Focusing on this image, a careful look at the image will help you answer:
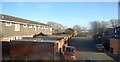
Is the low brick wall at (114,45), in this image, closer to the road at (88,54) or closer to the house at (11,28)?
the road at (88,54)

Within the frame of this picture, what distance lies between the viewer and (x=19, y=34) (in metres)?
23.0

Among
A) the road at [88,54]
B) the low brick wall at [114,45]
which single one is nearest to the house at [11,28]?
the road at [88,54]

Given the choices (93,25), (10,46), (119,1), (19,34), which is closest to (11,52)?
(10,46)

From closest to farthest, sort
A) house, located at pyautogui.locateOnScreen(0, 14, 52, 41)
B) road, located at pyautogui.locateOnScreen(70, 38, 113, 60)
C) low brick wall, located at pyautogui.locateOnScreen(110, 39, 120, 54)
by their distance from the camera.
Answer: road, located at pyautogui.locateOnScreen(70, 38, 113, 60) → house, located at pyautogui.locateOnScreen(0, 14, 52, 41) → low brick wall, located at pyautogui.locateOnScreen(110, 39, 120, 54)

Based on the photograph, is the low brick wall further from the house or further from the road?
Answer: the house

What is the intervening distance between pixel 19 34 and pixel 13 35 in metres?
2.10

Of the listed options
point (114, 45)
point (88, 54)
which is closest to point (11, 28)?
point (88, 54)

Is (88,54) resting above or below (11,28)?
below

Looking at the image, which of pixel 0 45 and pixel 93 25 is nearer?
pixel 0 45

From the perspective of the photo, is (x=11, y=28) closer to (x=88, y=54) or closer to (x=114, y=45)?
(x=88, y=54)

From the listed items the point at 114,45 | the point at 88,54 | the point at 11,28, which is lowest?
the point at 88,54

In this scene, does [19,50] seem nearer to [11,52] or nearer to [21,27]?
[11,52]

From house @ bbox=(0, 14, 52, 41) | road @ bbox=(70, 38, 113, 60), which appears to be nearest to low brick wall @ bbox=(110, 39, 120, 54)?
road @ bbox=(70, 38, 113, 60)

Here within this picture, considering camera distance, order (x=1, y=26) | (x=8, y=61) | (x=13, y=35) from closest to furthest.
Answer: (x=8, y=61)
(x=1, y=26)
(x=13, y=35)
